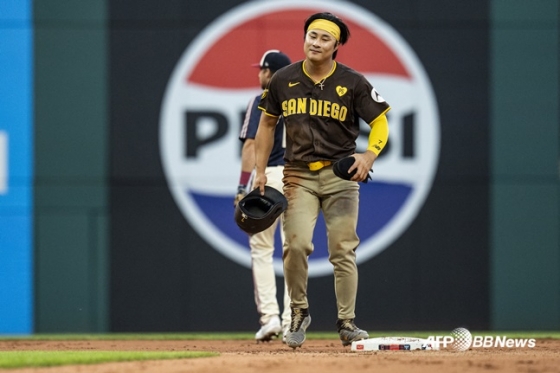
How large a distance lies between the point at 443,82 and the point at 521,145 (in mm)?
979

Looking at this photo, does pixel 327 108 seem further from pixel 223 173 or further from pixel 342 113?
pixel 223 173

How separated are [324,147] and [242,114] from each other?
13.4 ft

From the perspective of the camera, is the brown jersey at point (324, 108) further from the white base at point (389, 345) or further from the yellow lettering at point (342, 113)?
the white base at point (389, 345)

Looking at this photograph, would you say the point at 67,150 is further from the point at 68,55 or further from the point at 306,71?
the point at 306,71

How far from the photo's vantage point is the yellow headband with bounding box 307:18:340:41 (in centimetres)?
814

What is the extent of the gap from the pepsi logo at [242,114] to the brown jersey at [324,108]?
3.97 metres

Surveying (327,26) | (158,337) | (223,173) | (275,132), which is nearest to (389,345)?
(327,26)

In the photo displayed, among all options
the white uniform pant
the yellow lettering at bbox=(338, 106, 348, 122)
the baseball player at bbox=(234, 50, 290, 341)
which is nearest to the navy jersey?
the baseball player at bbox=(234, 50, 290, 341)

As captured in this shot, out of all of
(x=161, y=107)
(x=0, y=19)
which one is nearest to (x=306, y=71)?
(x=161, y=107)

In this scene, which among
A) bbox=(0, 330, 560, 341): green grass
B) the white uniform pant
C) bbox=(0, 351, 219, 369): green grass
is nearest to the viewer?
bbox=(0, 351, 219, 369): green grass

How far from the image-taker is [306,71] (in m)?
8.26

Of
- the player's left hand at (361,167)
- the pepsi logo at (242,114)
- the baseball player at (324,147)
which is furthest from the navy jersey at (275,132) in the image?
the pepsi logo at (242,114)

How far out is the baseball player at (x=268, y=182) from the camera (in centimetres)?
953

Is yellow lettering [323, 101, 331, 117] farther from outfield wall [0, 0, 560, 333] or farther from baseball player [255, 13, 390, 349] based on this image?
outfield wall [0, 0, 560, 333]
